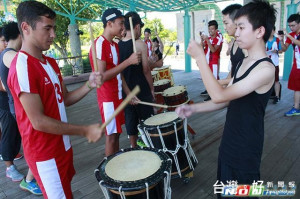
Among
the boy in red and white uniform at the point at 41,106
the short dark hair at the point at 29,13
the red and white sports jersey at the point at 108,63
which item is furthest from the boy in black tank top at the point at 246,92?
the red and white sports jersey at the point at 108,63

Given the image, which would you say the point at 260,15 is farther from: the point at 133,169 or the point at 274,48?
the point at 274,48

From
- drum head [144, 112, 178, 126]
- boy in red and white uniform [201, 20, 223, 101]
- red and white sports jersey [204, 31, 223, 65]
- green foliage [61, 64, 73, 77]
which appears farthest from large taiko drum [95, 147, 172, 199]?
green foliage [61, 64, 73, 77]

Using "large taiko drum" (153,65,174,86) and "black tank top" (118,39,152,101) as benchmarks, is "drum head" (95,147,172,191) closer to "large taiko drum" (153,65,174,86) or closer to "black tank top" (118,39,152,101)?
"black tank top" (118,39,152,101)

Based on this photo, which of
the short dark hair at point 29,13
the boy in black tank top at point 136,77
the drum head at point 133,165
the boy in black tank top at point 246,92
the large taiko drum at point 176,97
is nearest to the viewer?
the boy in black tank top at point 246,92

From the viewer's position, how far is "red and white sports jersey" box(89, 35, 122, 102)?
243cm

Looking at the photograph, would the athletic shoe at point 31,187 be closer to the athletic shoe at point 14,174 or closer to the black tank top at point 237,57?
the athletic shoe at point 14,174

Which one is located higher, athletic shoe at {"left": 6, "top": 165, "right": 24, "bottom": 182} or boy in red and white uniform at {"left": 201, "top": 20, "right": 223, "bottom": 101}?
boy in red and white uniform at {"left": 201, "top": 20, "right": 223, "bottom": 101}

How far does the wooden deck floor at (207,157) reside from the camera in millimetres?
2512

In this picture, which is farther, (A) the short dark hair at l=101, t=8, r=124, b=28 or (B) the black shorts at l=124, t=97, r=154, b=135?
(B) the black shorts at l=124, t=97, r=154, b=135

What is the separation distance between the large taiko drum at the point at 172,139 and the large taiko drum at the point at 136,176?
0.58 meters

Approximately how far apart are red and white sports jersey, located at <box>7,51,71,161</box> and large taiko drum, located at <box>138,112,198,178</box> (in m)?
0.98

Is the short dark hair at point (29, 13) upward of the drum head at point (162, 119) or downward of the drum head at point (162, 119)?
upward

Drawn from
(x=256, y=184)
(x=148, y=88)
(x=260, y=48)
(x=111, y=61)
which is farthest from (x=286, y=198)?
(x=111, y=61)

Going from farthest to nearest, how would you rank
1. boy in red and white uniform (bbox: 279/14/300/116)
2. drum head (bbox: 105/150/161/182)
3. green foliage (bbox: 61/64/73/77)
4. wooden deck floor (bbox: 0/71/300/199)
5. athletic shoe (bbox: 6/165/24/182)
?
green foliage (bbox: 61/64/73/77)
boy in red and white uniform (bbox: 279/14/300/116)
athletic shoe (bbox: 6/165/24/182)
wooden deck floor (bbox: 0/71/300/199)
drum head (bbox: 105/150/161/182)
